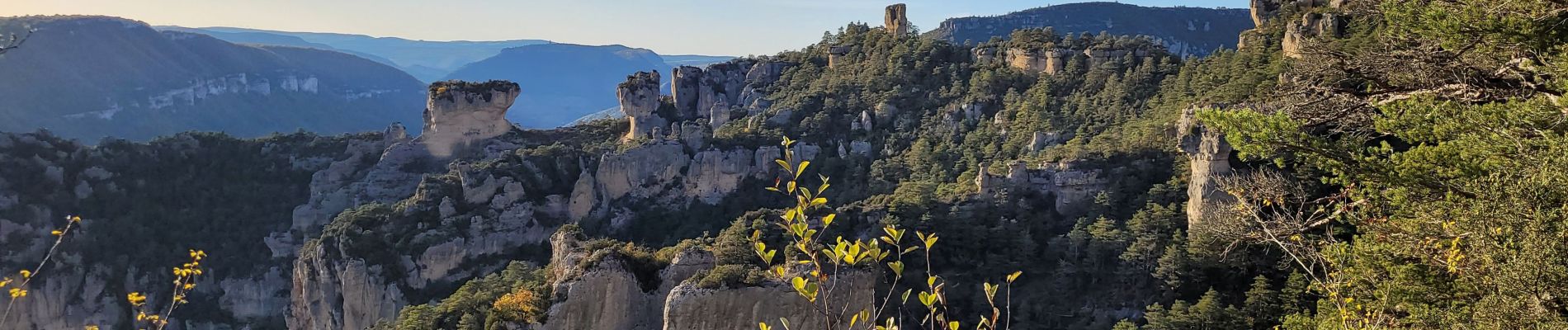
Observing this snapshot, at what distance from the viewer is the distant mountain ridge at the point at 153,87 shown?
103125mm

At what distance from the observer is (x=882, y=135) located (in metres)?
44.2

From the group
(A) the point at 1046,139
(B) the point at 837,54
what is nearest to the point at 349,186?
(B) the point at 837,54

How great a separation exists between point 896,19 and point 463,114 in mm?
26411

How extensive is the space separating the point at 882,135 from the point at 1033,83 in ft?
24.2

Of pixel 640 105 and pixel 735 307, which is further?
pixel 640 105

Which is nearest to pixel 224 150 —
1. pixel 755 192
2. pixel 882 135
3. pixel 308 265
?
pixel 308 265

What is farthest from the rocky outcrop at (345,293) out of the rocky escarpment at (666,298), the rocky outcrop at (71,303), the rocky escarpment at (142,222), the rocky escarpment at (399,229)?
the rocky escarpment at (666,298)

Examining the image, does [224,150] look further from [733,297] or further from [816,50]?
[733,297]

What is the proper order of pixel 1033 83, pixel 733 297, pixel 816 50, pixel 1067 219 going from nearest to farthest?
pixel 733 297
pixel 1067 219
pixel 1033 83
pixel 816 50

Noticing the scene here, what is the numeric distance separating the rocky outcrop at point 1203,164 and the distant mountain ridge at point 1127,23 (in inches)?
3360

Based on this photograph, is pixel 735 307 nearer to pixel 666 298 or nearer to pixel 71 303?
pixel 666 298

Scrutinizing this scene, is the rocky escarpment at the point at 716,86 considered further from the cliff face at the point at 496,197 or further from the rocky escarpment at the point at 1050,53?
the rocky escarpment at the point at 1050,53

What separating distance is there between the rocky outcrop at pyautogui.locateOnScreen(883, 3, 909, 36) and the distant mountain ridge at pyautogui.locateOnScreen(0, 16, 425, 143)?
79139 millimetres

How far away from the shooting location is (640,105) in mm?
53938
